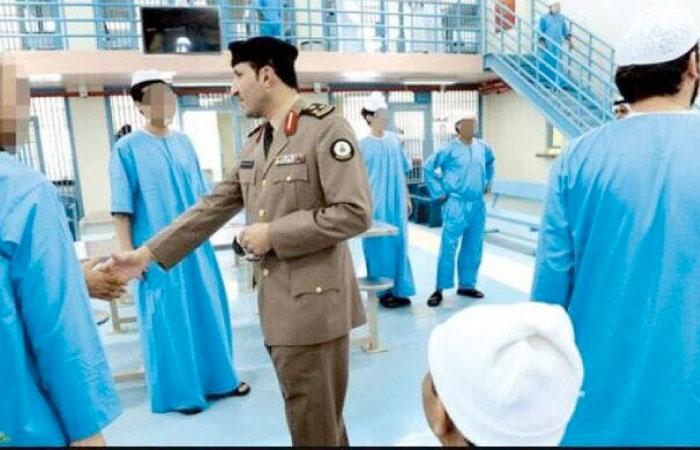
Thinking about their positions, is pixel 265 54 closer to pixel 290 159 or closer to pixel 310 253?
pixel 290 159

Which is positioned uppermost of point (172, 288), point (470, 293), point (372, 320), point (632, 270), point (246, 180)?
point (246, 180)

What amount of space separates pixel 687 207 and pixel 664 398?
0.51 m

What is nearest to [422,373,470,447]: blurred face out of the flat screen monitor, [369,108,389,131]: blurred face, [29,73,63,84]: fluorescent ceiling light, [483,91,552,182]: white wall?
[369,108,389,131]: blurred face

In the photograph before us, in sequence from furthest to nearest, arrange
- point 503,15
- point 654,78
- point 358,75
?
1. point 503,15
2. point 358,75
3. point 654,78

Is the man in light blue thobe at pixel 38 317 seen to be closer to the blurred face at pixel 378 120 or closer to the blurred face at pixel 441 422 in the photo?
the blurred face at pixel 441 422

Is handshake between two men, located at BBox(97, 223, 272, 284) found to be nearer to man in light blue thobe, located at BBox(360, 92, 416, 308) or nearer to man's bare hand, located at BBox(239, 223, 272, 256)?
man's bare hand, located at BBox(239, 223, 272, 256)

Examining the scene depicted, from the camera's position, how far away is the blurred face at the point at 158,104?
8.93 feet

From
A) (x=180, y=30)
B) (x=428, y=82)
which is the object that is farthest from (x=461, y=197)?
(x=428, y=82)

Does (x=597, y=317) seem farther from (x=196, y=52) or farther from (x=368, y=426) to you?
(x=196, y=52)

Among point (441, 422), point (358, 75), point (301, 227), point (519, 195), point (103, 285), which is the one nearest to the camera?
point (441, 422)

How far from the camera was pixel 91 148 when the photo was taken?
401 inches

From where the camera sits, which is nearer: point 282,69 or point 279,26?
point 282,69

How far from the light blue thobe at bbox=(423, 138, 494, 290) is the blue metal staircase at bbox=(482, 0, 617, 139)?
259cm

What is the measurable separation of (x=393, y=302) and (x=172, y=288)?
7.75ft
